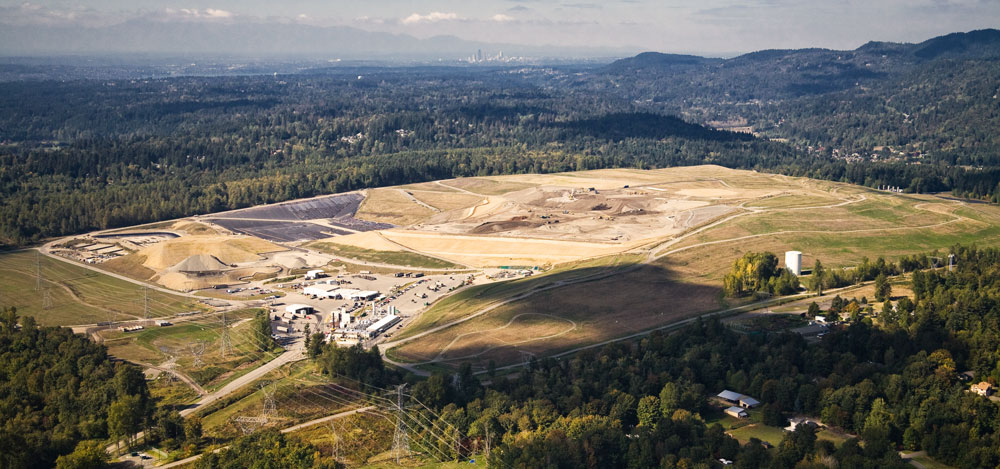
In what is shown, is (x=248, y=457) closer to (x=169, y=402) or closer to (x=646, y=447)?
(x=169, y=402)

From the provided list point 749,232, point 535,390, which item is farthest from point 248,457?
point 749,232

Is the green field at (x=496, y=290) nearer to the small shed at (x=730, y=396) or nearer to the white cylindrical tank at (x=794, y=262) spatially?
the white cylindrical tank at (x=794, y=262)

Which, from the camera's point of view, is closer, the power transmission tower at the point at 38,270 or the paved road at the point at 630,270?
the paved road at the point at 630,270

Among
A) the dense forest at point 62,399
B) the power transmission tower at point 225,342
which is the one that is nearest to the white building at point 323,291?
the power transmission tower at point 225,342

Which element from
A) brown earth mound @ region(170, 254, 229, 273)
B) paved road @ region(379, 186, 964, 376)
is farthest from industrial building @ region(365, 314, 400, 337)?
brown earth mound @ region(170, 254, 229, 273)

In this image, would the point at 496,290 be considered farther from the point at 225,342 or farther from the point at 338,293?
the point at 225,342

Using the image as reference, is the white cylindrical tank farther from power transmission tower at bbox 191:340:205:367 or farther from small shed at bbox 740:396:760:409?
power transmission tower at bbox 191:340:205:367
